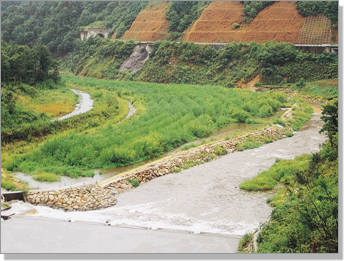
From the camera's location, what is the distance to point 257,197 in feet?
41.8

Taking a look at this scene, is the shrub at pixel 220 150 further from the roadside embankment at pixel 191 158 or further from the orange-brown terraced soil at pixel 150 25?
the orange-brown terraced soil at pixel 150 25

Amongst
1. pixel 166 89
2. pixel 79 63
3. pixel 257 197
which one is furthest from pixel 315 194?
pixel 166 89

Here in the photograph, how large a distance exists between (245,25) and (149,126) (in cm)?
1553

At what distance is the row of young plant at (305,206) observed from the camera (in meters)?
8.45

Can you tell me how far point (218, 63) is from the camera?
115ft

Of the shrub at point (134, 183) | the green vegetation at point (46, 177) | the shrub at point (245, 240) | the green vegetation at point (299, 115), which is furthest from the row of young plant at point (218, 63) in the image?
the shrub at point (245, 240)

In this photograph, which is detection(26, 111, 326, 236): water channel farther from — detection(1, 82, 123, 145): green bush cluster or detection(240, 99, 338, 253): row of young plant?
detection(1, 82, 123, 145): green bush cluster

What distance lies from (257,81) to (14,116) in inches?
899

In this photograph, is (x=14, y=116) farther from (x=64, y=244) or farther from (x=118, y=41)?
(x=118, y=41)

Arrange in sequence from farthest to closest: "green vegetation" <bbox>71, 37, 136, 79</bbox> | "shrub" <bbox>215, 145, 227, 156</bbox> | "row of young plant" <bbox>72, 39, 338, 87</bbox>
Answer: "row of young plant" <bbox>72, 39, 338, 87</bbox>, "green vegetation" <bbox>71, 37, 136, 79</bbox>, "shrub" <bbox>215, 145, 227, 156</bbox>

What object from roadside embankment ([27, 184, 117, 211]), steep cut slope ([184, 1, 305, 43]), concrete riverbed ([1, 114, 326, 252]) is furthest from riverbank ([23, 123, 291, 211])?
steep cut slope ([184, 1, 305, 43])

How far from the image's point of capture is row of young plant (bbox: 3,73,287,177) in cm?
1396

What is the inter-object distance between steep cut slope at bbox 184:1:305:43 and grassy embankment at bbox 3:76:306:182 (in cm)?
416

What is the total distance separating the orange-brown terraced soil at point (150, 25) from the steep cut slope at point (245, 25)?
10.1 feet
